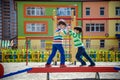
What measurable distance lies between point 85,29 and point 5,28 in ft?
29.6

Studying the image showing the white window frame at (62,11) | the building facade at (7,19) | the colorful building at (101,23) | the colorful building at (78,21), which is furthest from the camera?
the building facade at (7,19)

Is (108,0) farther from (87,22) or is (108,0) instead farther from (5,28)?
(5,28)

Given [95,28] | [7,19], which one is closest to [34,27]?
[95,28]

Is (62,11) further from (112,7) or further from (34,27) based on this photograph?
(112,7)

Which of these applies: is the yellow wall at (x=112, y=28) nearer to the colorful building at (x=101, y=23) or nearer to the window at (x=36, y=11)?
the colorful building at (x=101, y=23)

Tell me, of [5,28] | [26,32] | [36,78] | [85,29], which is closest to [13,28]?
[5,28]

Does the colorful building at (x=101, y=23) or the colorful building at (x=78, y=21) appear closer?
the colorful building at (x=78, y=21)

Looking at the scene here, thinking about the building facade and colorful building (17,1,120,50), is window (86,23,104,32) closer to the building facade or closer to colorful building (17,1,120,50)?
colorful building (17,1,120,50)

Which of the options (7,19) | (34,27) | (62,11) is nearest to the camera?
(62,11)

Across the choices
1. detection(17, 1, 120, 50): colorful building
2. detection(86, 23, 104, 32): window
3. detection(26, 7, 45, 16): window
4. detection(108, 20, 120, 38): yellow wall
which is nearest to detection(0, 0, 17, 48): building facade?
detection(17, 1, 120, 50): colorful building

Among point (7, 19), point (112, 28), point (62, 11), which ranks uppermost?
point (62, 11)

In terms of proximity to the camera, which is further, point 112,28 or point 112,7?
point 112,7

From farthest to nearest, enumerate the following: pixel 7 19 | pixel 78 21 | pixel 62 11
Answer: pixel 7 19 < pixel 78 21 < pixel 62 11

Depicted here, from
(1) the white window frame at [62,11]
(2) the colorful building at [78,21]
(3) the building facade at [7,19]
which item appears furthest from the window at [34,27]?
(3) the building facade at [7,19]
